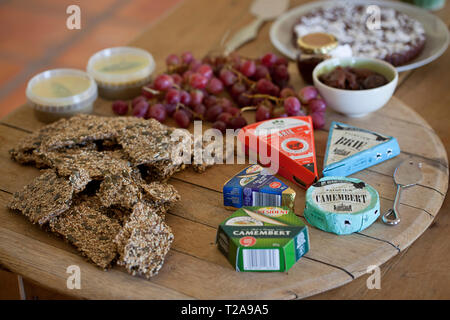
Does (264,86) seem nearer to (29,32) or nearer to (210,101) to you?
(210,101)

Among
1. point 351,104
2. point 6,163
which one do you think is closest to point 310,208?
point 351,104

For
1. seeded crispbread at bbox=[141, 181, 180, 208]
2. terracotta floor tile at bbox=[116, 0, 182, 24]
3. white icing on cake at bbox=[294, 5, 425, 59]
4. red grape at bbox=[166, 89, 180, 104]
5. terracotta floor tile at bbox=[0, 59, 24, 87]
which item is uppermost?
white icing on cake at bbox=[294, 5, 425, 59]

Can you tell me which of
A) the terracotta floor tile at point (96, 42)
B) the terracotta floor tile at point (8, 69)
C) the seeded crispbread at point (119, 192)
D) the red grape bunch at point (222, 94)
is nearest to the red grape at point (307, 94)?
the red grape bunch at point (222, 94)

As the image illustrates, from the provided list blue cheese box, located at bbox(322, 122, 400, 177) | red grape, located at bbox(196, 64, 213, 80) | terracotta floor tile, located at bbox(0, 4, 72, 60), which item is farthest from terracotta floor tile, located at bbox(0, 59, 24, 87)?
blue cheese box, located at bbox(322, 122, 400, 177)

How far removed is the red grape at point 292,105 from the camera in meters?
1.49

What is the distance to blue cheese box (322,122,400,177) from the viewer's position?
1.30m

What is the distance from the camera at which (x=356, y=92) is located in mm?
1438

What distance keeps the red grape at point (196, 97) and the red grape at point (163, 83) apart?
0.07 m

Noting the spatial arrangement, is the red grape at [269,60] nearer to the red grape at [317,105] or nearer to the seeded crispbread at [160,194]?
the red grape at [317,105]

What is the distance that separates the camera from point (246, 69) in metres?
1.61

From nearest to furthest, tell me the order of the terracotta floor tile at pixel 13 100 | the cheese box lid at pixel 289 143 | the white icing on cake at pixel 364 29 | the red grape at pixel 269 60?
the cheese box lid at pixel 289 143 → the red grape at pixel 269 60 → the white icing on cake at pixel 364 29 → the terracotta floor tile at pixel 13 100

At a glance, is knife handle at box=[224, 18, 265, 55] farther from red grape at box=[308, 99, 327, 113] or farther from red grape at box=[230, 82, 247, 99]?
red grape at box=[308, 99, 327, 113]

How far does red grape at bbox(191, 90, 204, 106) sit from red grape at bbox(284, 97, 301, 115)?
247 millimetres
